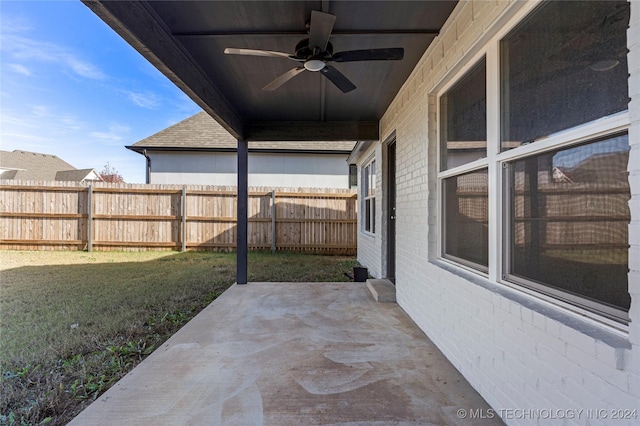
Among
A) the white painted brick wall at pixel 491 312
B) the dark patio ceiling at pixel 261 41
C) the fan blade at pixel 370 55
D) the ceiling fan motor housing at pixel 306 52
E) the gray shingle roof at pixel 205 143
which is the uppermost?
the gray shingle roof at pixel 205 143

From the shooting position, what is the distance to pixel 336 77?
2920mm

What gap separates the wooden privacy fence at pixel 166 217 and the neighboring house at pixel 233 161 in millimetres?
2161

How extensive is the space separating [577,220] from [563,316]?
45cm

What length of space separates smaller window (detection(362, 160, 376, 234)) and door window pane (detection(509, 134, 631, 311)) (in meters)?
4.54

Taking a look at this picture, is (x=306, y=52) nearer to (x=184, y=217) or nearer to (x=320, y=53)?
(x=320, y=53)

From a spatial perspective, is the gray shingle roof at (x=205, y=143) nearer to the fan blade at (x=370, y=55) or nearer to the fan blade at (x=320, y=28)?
the fan blade at (x=370, y=55)

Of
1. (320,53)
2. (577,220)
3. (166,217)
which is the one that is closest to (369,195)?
(320,53)

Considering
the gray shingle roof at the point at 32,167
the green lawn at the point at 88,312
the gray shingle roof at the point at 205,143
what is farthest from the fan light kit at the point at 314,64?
the gray shingle roof at the point at 32,167

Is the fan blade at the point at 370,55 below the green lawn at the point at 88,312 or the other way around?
the other way around

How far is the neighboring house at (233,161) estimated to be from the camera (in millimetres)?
11219

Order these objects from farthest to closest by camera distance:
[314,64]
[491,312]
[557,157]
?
[314,64], [491,312], [557,157]

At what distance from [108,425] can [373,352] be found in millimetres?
1910

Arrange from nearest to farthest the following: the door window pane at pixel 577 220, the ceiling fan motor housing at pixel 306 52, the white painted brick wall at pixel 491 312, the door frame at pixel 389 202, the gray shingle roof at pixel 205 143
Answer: the white painted brick wall at pixel 491 312 < the door window pane at pixel 577 220 < the ceiling fan motor housing at pixel 306 52 < the door frame at pixel 389 202 < the gray shingle roof at pixel 205 143

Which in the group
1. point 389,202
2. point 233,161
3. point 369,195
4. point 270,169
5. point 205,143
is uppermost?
point 205,143
